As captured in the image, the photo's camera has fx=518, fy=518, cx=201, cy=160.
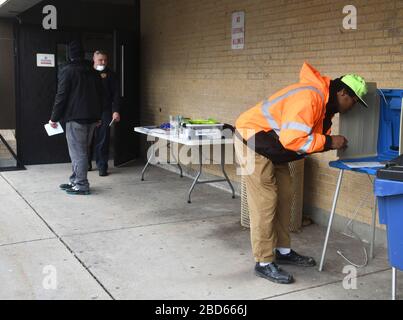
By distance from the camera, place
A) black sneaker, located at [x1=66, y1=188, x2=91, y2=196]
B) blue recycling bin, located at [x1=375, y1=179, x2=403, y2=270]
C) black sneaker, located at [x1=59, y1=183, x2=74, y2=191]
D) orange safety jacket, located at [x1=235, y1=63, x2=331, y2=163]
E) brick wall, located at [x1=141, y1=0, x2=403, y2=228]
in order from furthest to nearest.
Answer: black sneaker, located at [x1=59, y1=183, x2=74, y2=191], black sneaker, located at [x1=66, y1=188, x2=91, y2=196], brick wall, located at [x1=141, y1=0, x2=403, y2=228], orange safety jacket, located at [x1=235, y1=63, x2=331, y2=163], blue recycling bin, located at [x1=375, y1=179, x2=403, y2=270]

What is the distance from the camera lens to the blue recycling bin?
9.80 ft

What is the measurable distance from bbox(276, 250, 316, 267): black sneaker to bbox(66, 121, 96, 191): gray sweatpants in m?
3.23

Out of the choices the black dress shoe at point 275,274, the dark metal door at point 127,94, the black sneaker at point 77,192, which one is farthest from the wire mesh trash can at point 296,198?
the dark metal door at point 127,94

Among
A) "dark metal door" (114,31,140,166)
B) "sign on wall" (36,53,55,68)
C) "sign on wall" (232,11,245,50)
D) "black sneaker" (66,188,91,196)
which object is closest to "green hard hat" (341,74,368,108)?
"sign on wall" (232,11,245,50)

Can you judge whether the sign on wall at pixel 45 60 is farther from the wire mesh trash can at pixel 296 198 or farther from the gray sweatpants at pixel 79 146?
the wire mesh trash can at pixel 296 198

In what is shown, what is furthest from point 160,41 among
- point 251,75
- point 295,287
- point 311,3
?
point 295,287

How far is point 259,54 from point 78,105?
2.31m

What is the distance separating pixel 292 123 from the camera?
11.3 ft

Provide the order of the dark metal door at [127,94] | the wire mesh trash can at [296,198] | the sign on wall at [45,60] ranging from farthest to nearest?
the dark metal door at [127,94] → the sign on wall at [45,60] → the wire mesh trash can at [296,198]

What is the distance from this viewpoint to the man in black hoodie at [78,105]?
643 cm

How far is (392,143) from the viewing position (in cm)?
428

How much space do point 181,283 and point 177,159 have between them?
444 cm

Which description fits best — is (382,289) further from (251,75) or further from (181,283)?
(251,75)

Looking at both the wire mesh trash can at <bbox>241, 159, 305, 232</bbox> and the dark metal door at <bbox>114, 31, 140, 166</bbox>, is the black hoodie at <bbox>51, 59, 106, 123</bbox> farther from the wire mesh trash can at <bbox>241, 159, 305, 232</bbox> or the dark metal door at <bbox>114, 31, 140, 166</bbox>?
the wire mesh trash can at <bbox>241, 159, 305, 232</bbox>
